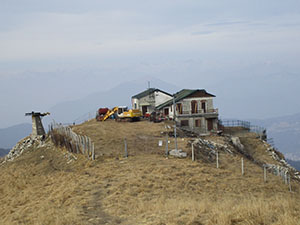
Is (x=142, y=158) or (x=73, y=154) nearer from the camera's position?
(x=142, y=158)

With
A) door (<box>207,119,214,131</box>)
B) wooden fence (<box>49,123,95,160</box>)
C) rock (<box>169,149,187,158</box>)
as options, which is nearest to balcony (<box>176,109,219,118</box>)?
door (<box>207,119,214,131</box>)

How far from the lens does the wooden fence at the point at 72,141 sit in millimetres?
34006

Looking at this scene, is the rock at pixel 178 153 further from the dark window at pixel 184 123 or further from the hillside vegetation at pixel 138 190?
the dark window at pixel 184 123

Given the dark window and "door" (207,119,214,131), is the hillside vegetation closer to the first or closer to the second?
the dark window

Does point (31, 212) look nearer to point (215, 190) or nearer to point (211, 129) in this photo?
Result: point (215, 190)

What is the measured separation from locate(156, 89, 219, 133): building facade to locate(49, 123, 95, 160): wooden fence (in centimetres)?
1885

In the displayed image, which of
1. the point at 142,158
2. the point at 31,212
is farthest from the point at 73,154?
the point at 31,212

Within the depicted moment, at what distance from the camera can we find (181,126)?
59.1m

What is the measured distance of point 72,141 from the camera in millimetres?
38625

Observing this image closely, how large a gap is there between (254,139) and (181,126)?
36.1 feet

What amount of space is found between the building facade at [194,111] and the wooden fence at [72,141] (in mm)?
18848

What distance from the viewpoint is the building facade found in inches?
2365

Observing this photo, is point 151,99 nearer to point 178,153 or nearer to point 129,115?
point 129,115

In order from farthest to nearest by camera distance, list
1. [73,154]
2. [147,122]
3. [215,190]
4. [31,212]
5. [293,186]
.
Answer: [147,122] → [73,154] → [293,186] → [215,190] → [31,212]
